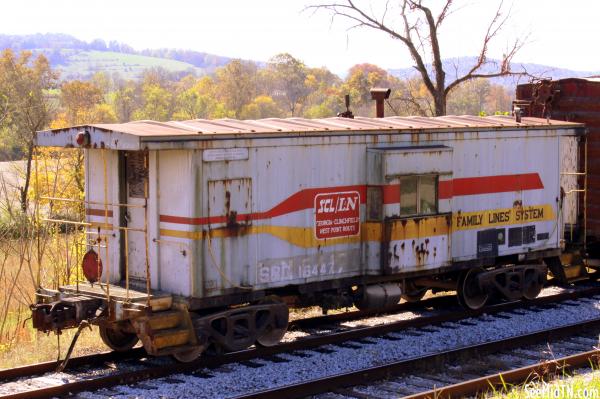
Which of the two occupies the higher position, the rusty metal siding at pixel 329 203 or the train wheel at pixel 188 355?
the rusty metal siding at pixel 329 203

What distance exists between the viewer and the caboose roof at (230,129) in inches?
391

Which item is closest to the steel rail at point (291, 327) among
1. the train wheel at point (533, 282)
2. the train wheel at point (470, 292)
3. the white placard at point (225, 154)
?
the train wheel at point (470, 292)

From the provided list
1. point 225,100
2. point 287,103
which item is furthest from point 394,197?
point 287,103

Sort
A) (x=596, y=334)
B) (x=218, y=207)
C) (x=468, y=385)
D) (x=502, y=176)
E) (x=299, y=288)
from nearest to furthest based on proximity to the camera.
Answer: (x=468, y=385)
(x=218, y=207)
(x=299, y=288)
(x=596, y=334)
(x=502, y=176)

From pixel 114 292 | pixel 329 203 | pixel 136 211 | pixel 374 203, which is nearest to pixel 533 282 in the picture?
pixel 374 203

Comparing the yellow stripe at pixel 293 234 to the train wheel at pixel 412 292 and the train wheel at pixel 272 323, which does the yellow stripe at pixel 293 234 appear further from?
the train wheel at pixel 412 292

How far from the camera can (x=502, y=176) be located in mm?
13852

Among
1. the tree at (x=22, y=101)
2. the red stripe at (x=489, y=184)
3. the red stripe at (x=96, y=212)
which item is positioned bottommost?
the red stripe at (x=96, y=212)

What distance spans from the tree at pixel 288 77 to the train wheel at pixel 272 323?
293ft

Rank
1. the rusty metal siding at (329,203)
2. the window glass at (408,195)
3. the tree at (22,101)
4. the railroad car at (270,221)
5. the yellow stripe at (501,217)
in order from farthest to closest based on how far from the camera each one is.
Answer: the tree at (22,101) < the yellow stripe at (501,217) < the window glass at (408,195) < the rusty metal siding at (329,203) < the railroad car at (270,221)

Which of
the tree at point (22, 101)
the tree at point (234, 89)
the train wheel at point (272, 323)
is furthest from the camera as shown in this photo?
the tree at point (234, 89)

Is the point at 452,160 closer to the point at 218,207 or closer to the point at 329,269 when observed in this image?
the point at 329,269

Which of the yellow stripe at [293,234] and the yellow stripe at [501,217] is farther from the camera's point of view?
the yellow stripe at [501,217]

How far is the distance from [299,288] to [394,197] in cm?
196
